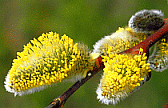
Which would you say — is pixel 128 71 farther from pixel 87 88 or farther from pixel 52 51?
pixel 87 88

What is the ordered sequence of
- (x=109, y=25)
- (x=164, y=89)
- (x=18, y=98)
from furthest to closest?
(x=18, y=98)
(x=109, y=25)
(x=164, y=89)

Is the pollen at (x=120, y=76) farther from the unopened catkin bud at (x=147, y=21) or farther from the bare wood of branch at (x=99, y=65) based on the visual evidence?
the unopened catkin bud at (x=147, y=21)

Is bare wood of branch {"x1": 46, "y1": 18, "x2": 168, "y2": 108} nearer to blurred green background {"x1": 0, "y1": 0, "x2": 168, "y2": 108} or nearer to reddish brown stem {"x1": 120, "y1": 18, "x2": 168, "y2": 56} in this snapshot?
reddish brown stem {"x1": 120, "y1": 18, "x2": 168, "y2": 56}

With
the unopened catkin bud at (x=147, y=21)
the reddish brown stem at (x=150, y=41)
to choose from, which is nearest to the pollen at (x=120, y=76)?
the reddish brown stem at (x=150, y=41)

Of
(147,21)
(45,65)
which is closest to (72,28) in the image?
(147,21)

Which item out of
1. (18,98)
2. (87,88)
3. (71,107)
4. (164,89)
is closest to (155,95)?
(164,89)

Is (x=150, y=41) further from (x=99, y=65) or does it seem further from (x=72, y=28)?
(x=72, y=28)
